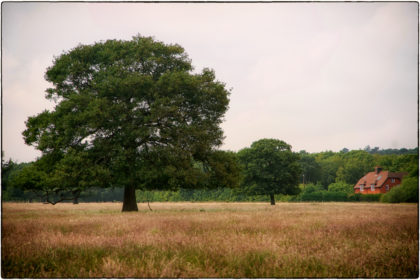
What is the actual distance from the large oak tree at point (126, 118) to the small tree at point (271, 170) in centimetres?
2001

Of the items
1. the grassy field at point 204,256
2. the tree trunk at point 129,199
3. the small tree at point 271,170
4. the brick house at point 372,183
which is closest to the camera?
the grassy field at point 204,256

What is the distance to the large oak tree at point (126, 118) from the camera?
18.6m

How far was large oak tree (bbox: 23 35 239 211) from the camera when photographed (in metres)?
18.6

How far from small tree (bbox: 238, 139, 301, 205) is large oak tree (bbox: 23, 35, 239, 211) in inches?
788

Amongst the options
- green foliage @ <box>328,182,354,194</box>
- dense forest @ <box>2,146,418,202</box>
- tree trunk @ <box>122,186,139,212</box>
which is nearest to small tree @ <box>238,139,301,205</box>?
dense forest @ <box>2,146,418,202</box>

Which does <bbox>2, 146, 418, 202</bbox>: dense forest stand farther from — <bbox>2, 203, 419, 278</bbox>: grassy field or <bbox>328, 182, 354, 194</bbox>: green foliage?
<bbox>2, 203, 419, 278</bbox>: grassy field

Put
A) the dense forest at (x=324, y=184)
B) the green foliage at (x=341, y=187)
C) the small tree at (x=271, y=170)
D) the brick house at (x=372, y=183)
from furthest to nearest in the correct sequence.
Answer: the green foliage at (x=341, y=187), the dense forest at (x=324, y=184), the small tree at (x=271, y=170), the brick house at (x=372, y=183)

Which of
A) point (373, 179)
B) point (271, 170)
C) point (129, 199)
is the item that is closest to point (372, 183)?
point (373, 179)

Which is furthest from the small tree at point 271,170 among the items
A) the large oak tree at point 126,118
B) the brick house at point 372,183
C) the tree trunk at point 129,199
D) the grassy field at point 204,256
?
the grassy field at point 204,256

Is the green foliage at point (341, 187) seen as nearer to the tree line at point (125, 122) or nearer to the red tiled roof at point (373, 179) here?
the red tiled roof at point (373, 179)

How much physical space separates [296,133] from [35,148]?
1531 cm

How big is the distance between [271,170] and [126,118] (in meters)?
25.3

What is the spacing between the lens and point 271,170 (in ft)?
133

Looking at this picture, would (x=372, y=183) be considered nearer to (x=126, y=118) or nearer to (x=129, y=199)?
(x=129, y=199)
